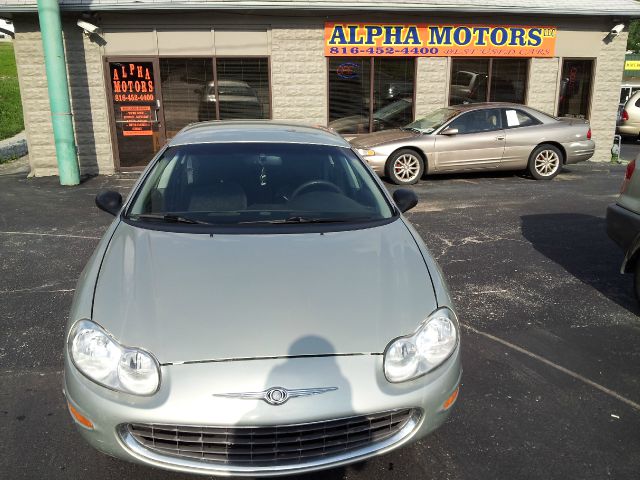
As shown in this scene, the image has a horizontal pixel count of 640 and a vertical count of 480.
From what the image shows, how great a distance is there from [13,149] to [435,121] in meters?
11.4

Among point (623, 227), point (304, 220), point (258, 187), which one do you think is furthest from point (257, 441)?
point (623, 227)

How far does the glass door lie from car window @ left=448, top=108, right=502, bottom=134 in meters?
5.98

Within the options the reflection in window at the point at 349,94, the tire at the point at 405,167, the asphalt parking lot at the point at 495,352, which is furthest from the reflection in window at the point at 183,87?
the tire at the point at 405,167

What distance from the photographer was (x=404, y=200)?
370 centimetres

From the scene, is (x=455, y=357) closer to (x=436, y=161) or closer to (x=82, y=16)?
(x=436, y=161)

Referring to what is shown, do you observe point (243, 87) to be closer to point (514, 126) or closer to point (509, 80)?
point (514, 126)

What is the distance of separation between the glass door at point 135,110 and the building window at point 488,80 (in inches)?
254

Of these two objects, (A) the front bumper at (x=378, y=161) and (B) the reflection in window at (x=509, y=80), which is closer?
(A) the front bumper at (x=378, y=161)

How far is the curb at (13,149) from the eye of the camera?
1389 centimetres

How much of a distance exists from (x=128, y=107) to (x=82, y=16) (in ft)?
6.00

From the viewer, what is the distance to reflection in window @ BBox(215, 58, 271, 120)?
36.7 ft

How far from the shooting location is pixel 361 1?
10945mm

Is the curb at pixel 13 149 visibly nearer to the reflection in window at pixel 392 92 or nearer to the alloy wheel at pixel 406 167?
the reflection in window at pixel 392 92

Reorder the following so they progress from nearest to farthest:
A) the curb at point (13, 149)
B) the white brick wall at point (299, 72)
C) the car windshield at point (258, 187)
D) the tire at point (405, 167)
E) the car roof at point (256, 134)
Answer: the car windshield at point (258, 187) < the car roof at point (256, 134) < the tire at point (405, 167) < the white brick wall at point (299, 72) < the curb at point (13, 149)
